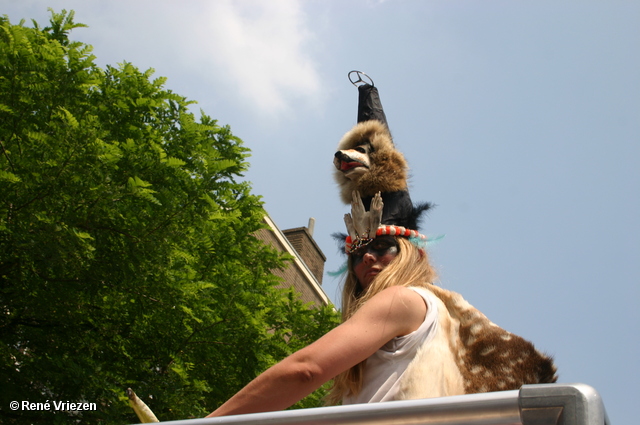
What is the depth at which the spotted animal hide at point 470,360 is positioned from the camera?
1986mm

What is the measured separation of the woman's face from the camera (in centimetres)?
258

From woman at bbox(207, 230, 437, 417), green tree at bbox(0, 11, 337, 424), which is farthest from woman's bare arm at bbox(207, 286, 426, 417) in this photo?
green tree at bbox(0, 11, 337, 424)

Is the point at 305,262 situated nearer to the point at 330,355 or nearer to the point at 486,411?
the point at 330,355

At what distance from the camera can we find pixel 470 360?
220cm

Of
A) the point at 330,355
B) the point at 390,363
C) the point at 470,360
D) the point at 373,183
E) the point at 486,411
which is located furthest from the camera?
the point at 373,183

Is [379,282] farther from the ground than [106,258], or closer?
closer

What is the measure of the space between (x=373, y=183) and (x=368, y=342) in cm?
125

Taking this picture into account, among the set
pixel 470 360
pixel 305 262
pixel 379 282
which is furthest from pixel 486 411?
pixel 305 262

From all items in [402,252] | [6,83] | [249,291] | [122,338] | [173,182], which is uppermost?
[6,83]

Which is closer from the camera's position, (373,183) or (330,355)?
(330,355)

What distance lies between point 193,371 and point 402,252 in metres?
5.02

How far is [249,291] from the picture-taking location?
25.3 feet

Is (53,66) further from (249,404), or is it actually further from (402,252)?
(249,404)

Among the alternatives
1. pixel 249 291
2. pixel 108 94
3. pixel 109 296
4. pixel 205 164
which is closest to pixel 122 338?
pixel 109 296
